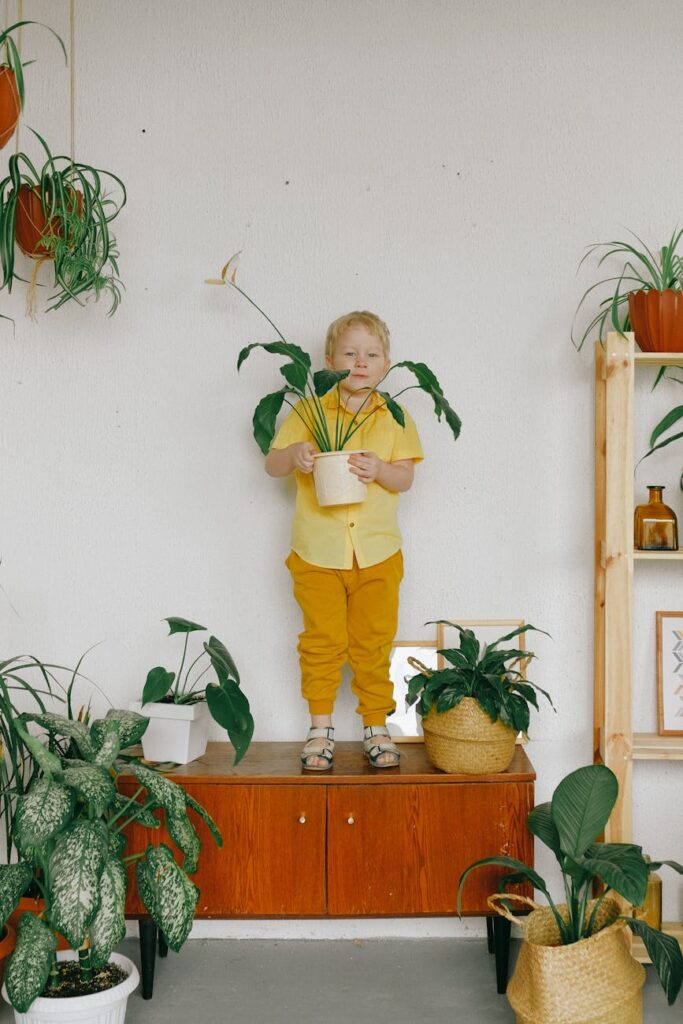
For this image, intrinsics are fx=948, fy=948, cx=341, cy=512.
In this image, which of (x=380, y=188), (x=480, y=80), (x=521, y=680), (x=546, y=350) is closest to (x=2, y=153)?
(x=380, y=188)

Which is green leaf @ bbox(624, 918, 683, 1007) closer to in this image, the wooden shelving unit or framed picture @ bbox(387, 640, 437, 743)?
the wooden shelving unit

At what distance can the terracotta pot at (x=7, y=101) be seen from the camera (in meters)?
1.98

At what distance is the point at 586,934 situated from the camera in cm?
208

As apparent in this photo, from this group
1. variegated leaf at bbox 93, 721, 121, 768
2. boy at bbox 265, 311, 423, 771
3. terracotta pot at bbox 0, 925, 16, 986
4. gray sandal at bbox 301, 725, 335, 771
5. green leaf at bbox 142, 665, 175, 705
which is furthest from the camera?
boy at bbox 265, 311, 423, 771

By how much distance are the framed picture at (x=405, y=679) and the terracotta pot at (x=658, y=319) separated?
0.99m

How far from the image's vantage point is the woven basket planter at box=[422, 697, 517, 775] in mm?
2275

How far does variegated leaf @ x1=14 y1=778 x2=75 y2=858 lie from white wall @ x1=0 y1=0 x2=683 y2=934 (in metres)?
0.76

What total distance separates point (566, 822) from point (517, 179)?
1.71 meters

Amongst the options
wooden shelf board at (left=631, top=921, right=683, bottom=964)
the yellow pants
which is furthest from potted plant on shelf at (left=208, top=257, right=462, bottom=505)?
wooden shelf board at (left=631, top=921, right=683, bottom=964)

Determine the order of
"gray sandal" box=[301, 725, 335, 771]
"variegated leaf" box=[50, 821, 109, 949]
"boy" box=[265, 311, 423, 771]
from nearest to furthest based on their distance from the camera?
1. "variegated leaf" box=[50, 821, 109, 949]
2. "gray sandal" box=[301, 725, 335, 771]
3. "boy" box=[265, 311, 423, 771]

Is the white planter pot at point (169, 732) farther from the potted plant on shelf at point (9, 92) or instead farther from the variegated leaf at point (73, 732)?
the potted plant on shelf at point (9, 92)

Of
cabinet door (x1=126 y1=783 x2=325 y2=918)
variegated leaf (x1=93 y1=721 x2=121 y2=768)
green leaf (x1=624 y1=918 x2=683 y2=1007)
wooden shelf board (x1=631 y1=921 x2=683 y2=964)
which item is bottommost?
wooden shelf board (x1=631 y1=921 x2=683 y2=964)

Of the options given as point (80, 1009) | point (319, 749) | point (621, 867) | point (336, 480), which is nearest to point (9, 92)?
point (336, 480)

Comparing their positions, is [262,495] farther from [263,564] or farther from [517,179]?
[517,179]
